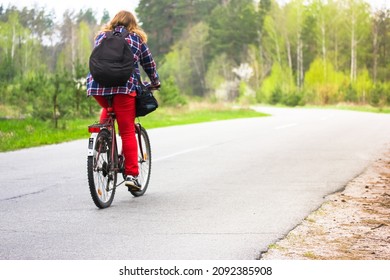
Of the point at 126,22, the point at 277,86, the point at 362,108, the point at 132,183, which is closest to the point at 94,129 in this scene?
the point at 132,183

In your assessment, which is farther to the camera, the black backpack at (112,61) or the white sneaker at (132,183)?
the white sneaker at (132,183)

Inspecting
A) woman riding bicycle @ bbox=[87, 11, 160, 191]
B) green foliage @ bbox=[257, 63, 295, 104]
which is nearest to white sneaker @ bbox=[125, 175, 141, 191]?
woman riding bicycle @ bbox=[87, 11, 160, 191]

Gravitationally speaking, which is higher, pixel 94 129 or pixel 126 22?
pixel 126 22

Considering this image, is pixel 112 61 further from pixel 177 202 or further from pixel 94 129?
pixel 177 202

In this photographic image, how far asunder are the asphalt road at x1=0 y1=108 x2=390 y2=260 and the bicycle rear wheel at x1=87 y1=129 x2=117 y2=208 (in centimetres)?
13

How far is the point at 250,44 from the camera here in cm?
8400

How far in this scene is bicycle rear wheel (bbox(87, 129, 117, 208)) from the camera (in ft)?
21.3

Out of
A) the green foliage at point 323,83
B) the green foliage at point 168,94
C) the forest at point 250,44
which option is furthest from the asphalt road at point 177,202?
the green foliage at point 323,83

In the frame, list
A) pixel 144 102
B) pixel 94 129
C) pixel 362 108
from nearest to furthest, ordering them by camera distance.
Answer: pixel 94 129, pixel 144 102, pixel 362 108

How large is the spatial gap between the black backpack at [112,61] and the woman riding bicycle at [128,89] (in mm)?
93

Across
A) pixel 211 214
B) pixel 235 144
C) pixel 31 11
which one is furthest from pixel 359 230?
pixel 31 11

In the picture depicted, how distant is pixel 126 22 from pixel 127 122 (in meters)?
0.97

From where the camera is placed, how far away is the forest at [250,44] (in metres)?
→ 47.5

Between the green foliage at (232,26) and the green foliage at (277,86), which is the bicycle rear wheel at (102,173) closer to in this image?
the green foliage at (277,86)
